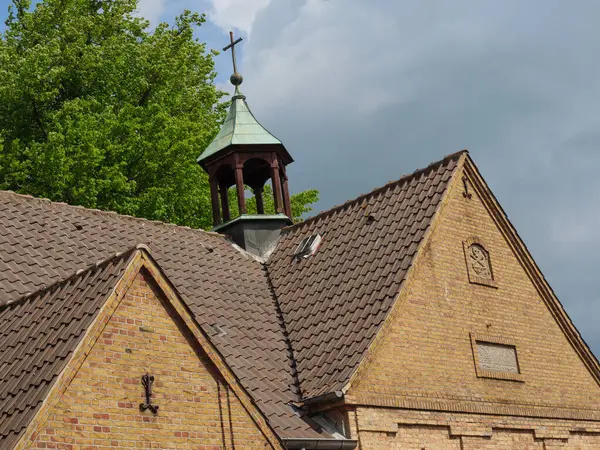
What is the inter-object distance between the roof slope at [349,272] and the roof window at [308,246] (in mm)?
166

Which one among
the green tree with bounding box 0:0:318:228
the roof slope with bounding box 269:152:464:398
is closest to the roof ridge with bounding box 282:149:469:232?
the roof slope with bounding box 269:152:464:398

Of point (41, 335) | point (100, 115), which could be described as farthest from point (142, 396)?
point (100, 115)

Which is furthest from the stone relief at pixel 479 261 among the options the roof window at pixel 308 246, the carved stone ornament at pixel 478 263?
the roof window at pixel 308 246

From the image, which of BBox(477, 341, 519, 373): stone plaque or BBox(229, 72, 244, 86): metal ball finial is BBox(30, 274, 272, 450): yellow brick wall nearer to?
BBox(477, 341, 519, 373): stone plaque

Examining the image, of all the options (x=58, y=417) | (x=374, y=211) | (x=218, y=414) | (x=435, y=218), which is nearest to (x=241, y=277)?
(x=374, y=211)

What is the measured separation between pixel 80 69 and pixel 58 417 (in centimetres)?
2037

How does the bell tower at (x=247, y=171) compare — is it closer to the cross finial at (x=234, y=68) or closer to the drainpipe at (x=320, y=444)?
the cross finial at (x=234, y=68)

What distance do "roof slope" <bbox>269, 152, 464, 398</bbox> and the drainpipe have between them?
88 cm

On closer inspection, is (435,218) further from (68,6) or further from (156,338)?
(68,6)

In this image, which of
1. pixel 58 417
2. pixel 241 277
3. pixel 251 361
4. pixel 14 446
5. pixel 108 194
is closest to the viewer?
pixel 14 446

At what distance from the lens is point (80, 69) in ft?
95.3

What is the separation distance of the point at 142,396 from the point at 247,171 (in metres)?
12.4

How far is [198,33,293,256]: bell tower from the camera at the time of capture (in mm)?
20938

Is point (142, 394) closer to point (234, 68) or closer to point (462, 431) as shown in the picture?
point (462, 431)
